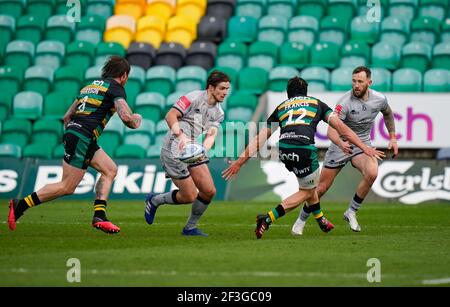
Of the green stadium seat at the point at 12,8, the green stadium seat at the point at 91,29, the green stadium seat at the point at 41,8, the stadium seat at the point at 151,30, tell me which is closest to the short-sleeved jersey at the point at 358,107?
the stadium seat at the point at 151,30

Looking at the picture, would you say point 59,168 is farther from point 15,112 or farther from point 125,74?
point 125,74

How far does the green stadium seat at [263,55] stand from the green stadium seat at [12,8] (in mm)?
6908

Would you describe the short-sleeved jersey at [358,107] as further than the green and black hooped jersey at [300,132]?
Yes

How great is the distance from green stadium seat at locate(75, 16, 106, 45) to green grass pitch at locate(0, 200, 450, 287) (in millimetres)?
10739

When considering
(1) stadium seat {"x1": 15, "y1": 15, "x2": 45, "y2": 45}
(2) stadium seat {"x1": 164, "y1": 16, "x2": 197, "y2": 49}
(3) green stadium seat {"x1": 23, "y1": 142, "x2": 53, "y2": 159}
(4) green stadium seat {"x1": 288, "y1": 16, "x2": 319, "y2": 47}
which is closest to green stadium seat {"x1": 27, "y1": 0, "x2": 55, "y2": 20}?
(1) stadium seat {"x1": 15, "y1": 15, "x2": 45, "y2": 45}

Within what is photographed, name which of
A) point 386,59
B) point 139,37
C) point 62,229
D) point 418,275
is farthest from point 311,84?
point 418,275

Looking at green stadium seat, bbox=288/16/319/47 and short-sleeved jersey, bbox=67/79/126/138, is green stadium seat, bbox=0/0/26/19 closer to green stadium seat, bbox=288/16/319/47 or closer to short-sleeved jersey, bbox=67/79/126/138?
green stadium seat, bbox=288/16/319/47

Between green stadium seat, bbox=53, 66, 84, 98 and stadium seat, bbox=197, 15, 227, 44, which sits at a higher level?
stadium seat, bbox=197, 15, 227, 44

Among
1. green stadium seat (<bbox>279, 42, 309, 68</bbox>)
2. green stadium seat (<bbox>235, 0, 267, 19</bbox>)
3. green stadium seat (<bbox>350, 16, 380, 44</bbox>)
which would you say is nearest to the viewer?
green stadium seat (<bbox>279, 42, 309, 68</bbox>)

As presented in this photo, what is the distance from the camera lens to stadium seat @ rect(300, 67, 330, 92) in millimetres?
23625

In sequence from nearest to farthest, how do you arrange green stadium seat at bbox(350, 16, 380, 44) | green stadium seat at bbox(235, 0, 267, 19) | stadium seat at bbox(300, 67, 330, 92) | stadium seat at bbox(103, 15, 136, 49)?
stadium seat at bbox(300, 67, 330, 92)
green stadium seat at bbox(350, 16, 380, 44)
stadium seat at bbox(103, 15, 136, 49)
green stadium seat at bbox(235, 0, 267, 19)

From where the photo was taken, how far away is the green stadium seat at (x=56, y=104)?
80.7 feet

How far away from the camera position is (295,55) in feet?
82.3

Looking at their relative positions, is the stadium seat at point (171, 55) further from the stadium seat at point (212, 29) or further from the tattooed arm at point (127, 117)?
the tattooed arm at point (127, 117)
